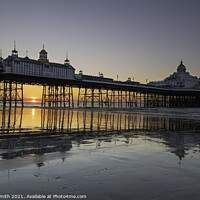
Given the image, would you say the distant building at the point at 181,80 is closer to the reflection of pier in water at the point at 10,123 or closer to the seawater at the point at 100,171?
the reflection of pier in water at the point at 10,123

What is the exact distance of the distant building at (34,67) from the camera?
51.9 m

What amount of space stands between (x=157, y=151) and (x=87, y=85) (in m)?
60.6

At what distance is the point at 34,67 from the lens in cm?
5556

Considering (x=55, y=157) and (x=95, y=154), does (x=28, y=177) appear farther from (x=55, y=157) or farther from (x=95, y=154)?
(x=95, y=154)

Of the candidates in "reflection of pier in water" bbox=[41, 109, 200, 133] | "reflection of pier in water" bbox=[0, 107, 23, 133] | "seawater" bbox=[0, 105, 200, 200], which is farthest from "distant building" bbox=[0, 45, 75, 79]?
"seawater" bbox=[0, 105, 200, 200]

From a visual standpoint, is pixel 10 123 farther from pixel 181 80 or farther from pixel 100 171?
pixel 181 80

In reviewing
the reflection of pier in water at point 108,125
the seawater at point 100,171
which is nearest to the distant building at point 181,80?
the reflection of pier in water at point 108,125

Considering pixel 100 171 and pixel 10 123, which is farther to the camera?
pixel 10 123

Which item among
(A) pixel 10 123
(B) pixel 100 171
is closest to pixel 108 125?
(A) pixel 10 123

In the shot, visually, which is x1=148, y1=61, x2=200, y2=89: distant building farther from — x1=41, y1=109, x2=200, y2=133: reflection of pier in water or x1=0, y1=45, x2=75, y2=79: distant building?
x1=41, y1=109, x2=200, y2=133: reflection of pier in water

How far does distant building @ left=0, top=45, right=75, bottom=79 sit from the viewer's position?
51.9 metres

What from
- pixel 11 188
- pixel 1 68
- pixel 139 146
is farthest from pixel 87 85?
pixel 11 188

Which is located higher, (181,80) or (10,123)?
(181,80)

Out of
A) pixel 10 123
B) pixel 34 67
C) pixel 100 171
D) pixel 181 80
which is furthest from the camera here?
pixel 181 80
